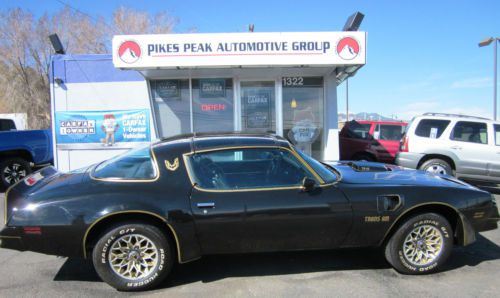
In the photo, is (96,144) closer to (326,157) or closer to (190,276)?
(326,157)

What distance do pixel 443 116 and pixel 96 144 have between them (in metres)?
8.68

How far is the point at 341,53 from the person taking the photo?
27.0 ft

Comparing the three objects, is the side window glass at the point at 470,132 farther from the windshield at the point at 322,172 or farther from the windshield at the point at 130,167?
the windshield at the point at 130,167

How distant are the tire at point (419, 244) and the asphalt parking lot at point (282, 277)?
12 centimetres

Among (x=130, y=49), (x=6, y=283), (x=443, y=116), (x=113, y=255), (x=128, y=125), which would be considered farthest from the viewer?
(x=128, y=125)

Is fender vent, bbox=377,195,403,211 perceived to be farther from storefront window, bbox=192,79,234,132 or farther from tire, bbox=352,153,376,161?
tire, bbox=352,153,376,161

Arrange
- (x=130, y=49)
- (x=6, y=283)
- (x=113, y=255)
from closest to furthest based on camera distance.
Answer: (x=113, y=255), (x=6, y=283), (x=130, y=49)

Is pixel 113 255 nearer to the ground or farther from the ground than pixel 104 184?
nearer to the ground

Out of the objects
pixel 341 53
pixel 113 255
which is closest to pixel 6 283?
pixel 113 255

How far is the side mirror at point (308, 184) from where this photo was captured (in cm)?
375

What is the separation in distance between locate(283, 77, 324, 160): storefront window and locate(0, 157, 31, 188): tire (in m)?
6.51

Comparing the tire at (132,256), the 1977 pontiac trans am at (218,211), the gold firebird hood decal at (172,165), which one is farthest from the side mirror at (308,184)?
the tire at (132,256)

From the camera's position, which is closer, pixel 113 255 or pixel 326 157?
pixel 113 255

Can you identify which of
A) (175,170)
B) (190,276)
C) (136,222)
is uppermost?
(175,170)
